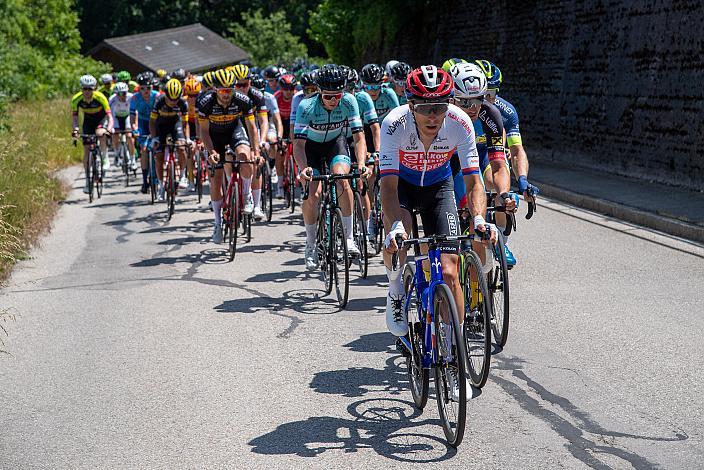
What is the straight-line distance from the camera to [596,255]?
1160 centimetres

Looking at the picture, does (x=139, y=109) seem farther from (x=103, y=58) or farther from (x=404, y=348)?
(x=103, y=58)

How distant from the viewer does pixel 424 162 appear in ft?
21.5

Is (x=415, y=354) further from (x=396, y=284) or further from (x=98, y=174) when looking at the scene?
(x=98, y=174)

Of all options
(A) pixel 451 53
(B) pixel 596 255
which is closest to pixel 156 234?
(B) pixel 596 255

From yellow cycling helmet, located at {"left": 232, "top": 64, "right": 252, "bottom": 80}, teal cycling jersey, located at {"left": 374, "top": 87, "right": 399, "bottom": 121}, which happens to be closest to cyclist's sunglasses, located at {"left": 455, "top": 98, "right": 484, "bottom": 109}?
teal cycling jersey, located at {"left": 374, "top": 87, "right": 399, "bottom": 121}

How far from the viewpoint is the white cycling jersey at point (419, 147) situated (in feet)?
21.0

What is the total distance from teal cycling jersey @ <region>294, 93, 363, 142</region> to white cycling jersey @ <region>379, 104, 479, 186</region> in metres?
3.38

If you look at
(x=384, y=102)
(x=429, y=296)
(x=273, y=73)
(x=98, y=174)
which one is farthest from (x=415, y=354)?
(x=98, y=174)

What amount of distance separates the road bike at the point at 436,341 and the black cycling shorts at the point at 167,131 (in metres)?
10.8

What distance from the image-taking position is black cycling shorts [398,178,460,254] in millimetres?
6504

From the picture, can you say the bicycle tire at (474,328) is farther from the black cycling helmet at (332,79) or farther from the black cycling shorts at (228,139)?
the black cycling shorts at (228,139)

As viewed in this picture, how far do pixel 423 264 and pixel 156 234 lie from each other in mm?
8779

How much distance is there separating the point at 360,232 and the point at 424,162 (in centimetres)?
370

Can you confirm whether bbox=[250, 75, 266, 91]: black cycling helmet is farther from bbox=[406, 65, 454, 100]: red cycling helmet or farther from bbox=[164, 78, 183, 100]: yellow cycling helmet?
bbox=[406, 65, 454, 100]: red cycling helmet
